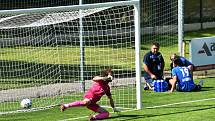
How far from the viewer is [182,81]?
49.0 feet

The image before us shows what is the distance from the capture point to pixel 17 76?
15.7 meters

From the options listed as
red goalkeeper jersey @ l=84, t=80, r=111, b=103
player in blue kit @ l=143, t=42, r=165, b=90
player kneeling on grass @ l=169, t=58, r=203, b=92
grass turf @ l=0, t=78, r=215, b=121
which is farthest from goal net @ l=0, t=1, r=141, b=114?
red goalkeeper jersey @ l=84, t=80, r=111, b=103

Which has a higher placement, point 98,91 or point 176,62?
point 176,62

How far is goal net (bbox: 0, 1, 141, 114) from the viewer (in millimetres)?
13373

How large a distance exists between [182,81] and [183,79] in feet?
0.19

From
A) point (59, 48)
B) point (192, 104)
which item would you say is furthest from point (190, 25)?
point (192, 104)

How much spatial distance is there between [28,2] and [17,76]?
1008cm

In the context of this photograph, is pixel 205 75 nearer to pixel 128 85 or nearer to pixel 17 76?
pixel 128 85

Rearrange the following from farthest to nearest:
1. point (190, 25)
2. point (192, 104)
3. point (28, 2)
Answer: point (190, 25)
point (28, 2)
point (192, 104)

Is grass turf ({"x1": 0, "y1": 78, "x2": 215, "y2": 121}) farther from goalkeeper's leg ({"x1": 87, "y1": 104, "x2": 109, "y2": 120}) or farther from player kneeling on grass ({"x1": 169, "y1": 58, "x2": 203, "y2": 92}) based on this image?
player kneeling on grass ({"x1": 169, "y1": 58, "x2": 203, "y2": 92})

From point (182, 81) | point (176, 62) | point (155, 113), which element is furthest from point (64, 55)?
point (155, 113)

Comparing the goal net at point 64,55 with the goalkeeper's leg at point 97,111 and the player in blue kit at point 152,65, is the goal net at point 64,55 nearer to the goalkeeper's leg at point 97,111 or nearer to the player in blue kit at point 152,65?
the player in blue kit at point 152,65

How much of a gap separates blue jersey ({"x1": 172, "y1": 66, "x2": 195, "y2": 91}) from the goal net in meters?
1.14

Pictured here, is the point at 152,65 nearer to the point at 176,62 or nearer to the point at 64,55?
the point at 176,62
